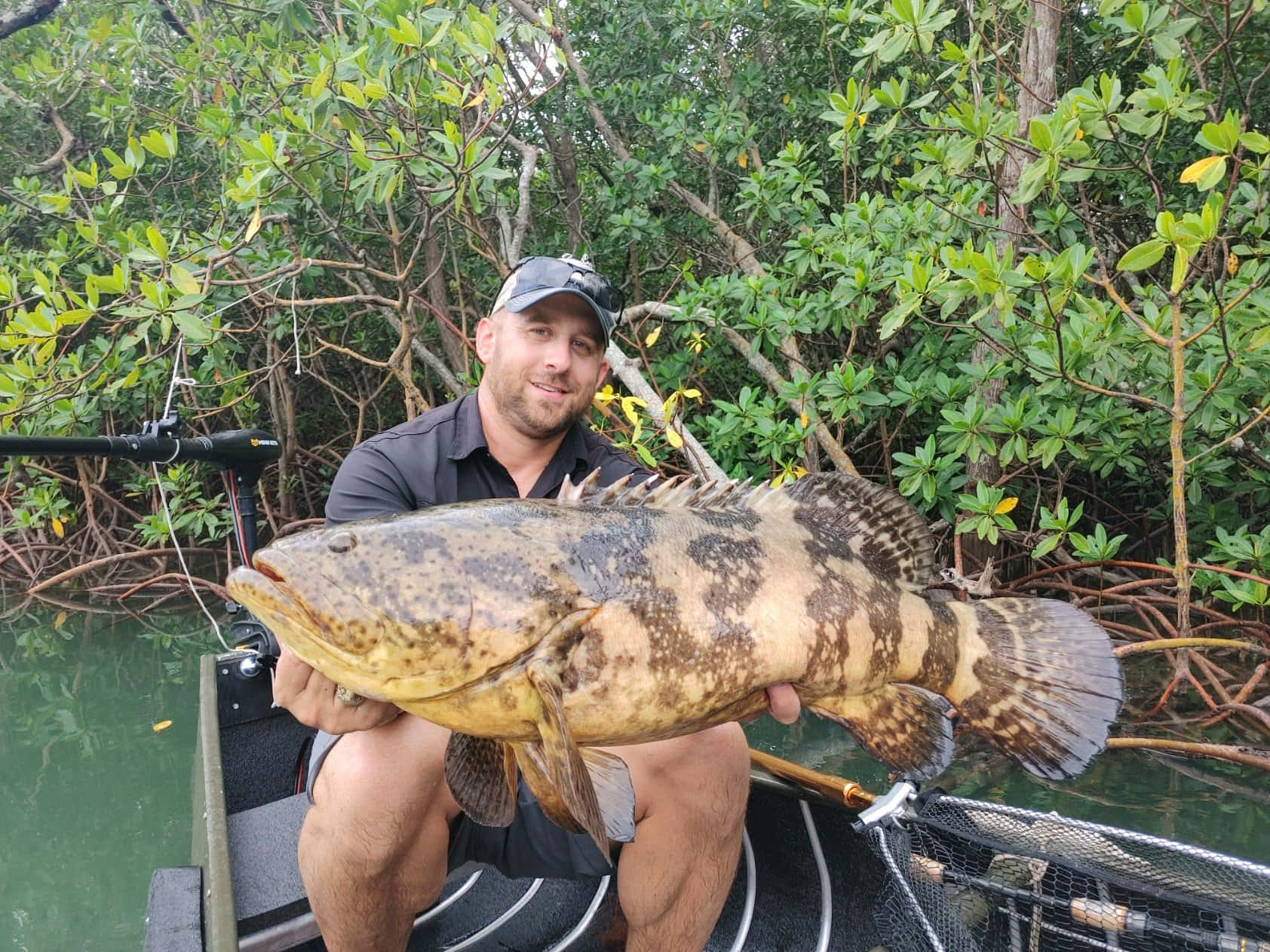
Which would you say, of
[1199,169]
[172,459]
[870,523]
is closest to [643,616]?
[870,523]

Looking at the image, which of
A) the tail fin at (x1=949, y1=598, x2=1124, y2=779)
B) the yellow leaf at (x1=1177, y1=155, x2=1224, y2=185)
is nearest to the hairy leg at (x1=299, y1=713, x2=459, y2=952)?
the tail fin at (x1=949, y1=598, x2=1124, y2=779)

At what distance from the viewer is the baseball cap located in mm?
2408

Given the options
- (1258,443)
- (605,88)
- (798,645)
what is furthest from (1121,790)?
(605,88)

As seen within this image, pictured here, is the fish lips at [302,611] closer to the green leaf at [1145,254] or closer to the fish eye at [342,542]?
the fish eye at [342,542]

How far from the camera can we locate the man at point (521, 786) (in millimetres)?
1952

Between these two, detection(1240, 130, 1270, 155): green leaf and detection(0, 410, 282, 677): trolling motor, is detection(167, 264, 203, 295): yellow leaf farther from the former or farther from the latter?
detection(1240, 130, 1270, 155): green leaf

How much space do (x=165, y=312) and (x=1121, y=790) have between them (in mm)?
4725

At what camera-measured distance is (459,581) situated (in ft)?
4.85

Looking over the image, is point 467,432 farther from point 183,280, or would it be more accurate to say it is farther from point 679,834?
point 183,280

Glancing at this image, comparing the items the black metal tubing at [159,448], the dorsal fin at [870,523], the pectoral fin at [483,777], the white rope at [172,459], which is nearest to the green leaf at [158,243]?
the white rope at [172,459]

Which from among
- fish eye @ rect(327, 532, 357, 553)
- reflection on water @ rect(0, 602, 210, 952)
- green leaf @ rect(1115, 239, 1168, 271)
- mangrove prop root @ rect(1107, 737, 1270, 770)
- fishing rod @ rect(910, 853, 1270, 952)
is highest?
green leaf @ rect(1115, 239, 1168, 271)

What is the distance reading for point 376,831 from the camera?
1.94m

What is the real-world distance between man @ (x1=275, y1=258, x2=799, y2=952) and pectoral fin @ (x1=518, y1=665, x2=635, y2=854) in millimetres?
402

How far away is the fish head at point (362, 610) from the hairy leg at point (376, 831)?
23.6 inches
